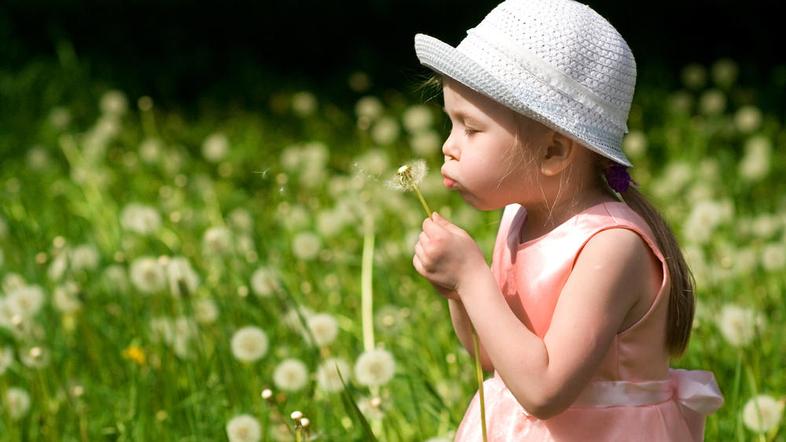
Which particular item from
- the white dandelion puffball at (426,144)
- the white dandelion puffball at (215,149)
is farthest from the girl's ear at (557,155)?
the white dandelion puffball at (215,149)

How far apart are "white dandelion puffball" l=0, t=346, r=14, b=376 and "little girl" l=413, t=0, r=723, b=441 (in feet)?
3.09

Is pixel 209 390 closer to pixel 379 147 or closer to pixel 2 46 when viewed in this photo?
pixel 379 147

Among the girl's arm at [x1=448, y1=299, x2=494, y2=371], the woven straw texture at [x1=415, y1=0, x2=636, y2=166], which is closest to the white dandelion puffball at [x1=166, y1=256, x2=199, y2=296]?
the girl's arm at [x1=448, y1=299, x2=494, y2=371]

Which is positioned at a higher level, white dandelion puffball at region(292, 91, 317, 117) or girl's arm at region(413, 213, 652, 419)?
girl's arm at region(413, 213, 652, 419)

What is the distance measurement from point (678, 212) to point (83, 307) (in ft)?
5.08

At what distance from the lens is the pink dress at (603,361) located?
145 centimetres

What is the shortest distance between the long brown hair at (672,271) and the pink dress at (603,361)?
2 cm

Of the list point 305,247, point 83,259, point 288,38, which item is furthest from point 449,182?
point 288,38

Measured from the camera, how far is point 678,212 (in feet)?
10.6

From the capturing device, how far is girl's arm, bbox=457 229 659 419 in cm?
138

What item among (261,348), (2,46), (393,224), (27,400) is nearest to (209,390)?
(261,348)

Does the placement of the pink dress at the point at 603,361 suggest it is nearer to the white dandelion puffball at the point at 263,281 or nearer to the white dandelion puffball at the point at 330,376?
the white dandelion puffball at the point at 330,376

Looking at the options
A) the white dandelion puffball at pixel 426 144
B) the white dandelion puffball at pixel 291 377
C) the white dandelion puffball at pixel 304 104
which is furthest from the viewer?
the white dandelion puffball at pixel 304 104

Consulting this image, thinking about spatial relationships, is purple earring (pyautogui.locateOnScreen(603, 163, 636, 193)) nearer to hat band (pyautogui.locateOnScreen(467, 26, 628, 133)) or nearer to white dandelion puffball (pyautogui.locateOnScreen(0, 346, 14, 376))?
hat band (pyautogui.locateOnScreen(467, 26, 628, 133))
